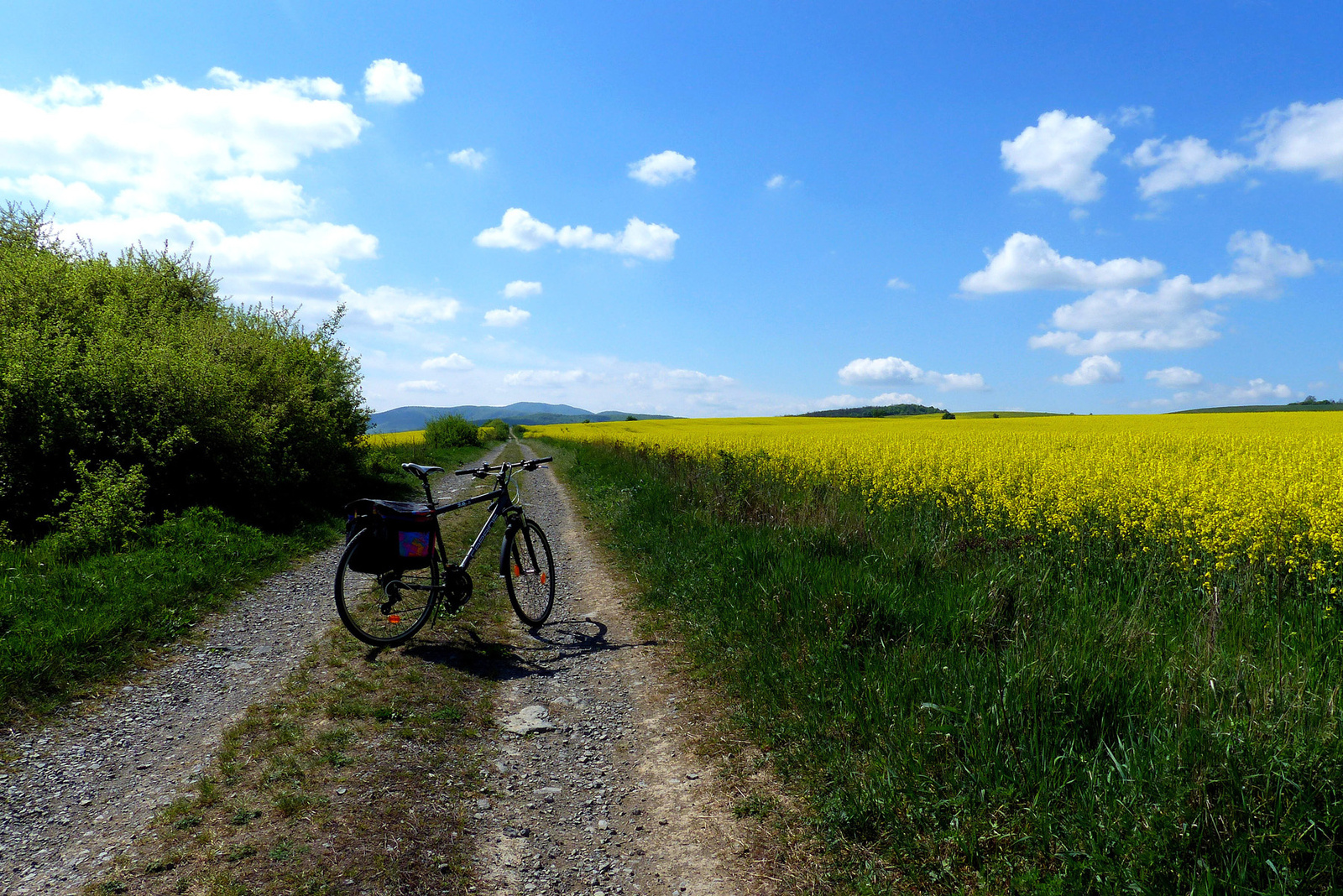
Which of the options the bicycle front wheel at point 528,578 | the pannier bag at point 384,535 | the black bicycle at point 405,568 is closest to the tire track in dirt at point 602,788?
the bicycle front wheel at point 528,578

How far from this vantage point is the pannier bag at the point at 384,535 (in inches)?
225

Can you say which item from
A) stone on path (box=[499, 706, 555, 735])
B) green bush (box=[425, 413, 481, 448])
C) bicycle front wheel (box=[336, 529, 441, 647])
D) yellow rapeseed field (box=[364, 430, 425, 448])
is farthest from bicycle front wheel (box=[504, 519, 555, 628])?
green bush (box=[425, 413, 481, 448])

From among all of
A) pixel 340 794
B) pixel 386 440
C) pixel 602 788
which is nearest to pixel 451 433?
pixel 386 440

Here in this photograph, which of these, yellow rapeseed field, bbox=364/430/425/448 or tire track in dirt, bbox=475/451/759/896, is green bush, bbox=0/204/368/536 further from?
yellow rapeseed field, bbox=364/430/425/448

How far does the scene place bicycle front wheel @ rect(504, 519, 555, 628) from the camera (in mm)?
6730

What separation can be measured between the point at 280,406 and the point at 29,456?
4.67 meters

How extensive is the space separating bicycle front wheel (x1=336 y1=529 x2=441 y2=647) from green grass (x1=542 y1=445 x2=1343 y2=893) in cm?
251

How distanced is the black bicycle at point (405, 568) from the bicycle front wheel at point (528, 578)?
0.04 ft

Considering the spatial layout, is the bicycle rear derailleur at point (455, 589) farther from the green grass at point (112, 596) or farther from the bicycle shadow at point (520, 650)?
the green grass at point (112, 596)

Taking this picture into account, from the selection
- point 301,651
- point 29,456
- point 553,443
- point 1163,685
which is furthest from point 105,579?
point 553,443

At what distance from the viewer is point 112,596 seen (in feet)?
21.0

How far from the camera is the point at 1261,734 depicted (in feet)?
8.76

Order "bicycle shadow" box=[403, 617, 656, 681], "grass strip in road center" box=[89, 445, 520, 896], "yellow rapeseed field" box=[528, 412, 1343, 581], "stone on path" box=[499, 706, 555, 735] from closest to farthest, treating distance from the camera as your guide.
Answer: "grass strip in road center" box=[89, 445, 520, 896]
"stone on path" box=[499, 706, 555, 735]
"bicycle shadow" box=[403, 617, 656, 681]
"yellow rapeseed field" box=[528, 412, 1343, 581]

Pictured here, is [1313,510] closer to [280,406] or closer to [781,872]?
[781,872]
